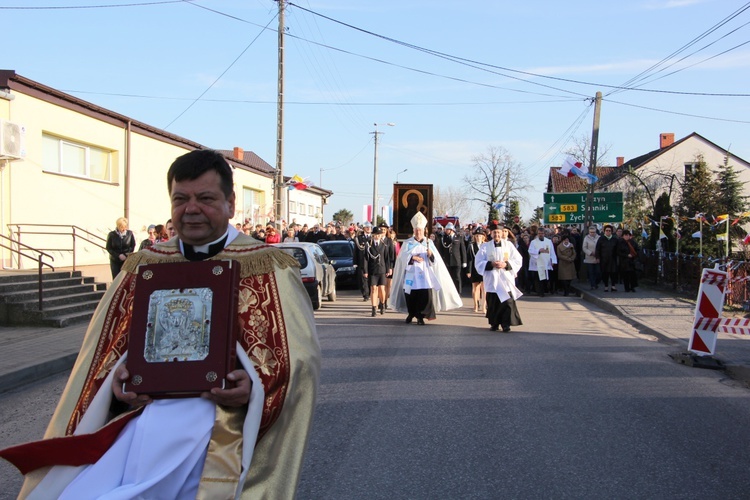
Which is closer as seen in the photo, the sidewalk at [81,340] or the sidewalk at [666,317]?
the sidewalk at [81,340]

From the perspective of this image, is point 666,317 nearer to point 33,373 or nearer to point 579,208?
point 33,373

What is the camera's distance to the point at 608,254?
Answer: 65.1 feet

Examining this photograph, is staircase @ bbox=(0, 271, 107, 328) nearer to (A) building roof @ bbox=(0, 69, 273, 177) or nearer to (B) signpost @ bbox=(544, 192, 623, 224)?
(A) building roof @ bbox=(0, 69, 273, 177)

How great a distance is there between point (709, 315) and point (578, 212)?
17513 millimetres

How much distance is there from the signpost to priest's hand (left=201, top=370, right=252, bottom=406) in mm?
25012

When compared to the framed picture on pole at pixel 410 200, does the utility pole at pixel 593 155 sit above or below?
above

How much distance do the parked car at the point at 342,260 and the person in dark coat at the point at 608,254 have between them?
23.0 feet

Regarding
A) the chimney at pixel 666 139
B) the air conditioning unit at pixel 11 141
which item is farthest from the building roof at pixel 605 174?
the air conditioning unit at pixel 11 141

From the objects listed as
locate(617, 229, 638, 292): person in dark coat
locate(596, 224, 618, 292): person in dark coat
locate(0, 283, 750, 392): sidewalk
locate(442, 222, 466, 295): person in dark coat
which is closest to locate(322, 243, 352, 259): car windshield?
locate(442, 222, 466, 295): person in dark coat

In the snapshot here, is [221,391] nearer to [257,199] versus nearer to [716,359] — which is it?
[716,359]

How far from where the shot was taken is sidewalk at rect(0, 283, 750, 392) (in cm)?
849

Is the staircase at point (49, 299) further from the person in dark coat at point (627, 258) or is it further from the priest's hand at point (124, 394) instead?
the person in dark coat at point (627, 258)

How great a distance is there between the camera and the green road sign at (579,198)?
86.1ft

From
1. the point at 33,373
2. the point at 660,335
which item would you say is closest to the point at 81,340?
the point at 33,373
